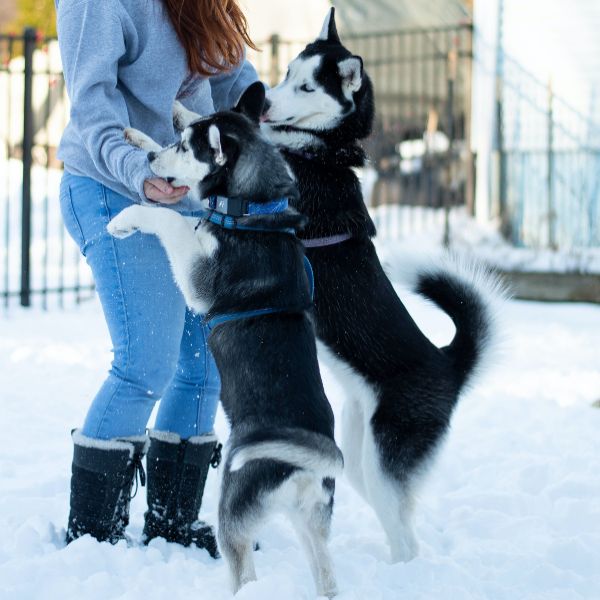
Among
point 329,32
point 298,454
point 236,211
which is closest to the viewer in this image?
point 298,454

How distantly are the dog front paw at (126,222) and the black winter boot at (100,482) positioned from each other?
644 millimetres

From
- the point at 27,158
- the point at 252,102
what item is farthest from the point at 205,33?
the point at 27,158

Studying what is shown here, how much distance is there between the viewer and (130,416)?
2.81 metres

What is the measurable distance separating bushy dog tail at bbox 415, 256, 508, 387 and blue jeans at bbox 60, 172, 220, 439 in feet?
2.83

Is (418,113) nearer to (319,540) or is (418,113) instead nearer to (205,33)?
(205,33)

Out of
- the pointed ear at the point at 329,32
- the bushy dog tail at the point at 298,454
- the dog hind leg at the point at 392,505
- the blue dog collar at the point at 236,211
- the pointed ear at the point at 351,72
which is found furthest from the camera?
the pointed ear at the point at 329,32

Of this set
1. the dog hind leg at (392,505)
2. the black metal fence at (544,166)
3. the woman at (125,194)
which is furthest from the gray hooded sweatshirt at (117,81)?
the black metal fence at (544,166)

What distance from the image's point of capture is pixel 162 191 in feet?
8.80

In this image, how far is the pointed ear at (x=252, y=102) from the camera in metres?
2.93

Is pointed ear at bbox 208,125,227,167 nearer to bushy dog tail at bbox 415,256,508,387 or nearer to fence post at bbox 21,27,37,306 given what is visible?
bushy dog tail at bbox 415,256,508,387

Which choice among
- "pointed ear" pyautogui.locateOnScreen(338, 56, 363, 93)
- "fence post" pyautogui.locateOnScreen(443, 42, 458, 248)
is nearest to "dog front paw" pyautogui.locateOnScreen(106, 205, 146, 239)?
"pointed ear" pyautogui.locateOnScreen(338, 56, 363, 93)

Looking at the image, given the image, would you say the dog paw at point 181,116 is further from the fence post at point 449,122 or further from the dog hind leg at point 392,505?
the fence post at point 449,122

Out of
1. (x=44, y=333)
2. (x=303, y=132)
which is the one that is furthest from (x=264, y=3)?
(x=303, y=132)

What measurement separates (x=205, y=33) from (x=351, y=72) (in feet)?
2.37
